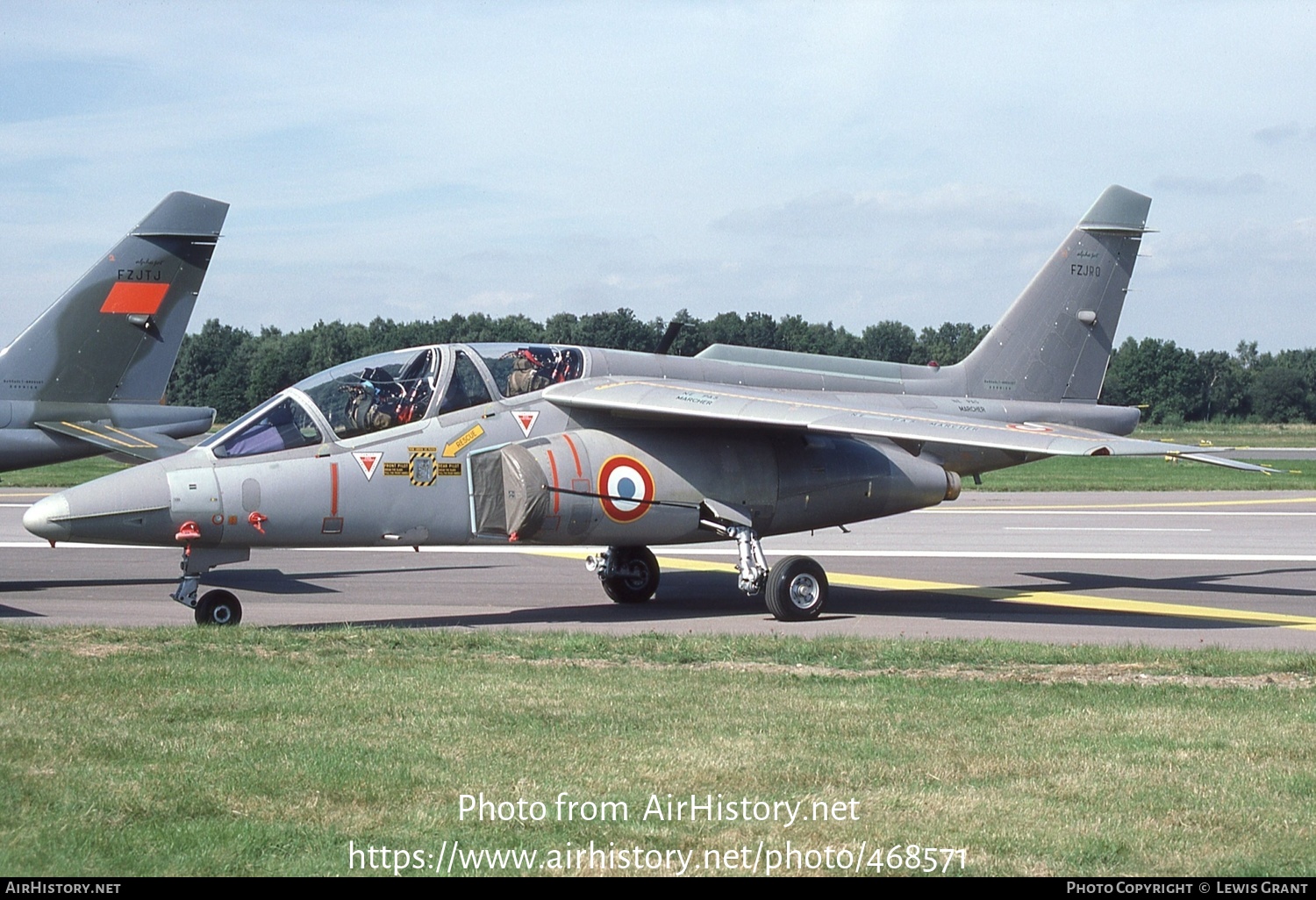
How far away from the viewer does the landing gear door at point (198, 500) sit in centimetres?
1173

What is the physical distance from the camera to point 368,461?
1257cm

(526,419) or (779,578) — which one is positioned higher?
(526,419)

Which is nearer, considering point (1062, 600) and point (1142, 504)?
point (1062, 600)

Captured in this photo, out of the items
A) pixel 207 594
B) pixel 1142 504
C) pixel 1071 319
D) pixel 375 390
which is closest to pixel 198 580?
pixel 207 594

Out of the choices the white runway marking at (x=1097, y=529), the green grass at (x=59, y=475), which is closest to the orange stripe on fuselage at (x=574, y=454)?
the white runway marking at (x=1097, y=529)

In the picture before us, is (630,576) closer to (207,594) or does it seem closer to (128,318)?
(207,594)

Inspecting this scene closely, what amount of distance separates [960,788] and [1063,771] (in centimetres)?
70

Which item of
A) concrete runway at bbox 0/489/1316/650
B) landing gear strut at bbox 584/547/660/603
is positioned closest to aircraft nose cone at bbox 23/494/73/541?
concrete runway at bbox 0/489/1316/650

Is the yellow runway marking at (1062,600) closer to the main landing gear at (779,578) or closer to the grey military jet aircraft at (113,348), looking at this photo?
the main landing gear at (779,578)

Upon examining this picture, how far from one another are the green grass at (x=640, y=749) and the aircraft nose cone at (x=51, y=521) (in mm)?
912

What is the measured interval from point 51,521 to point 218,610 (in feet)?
5.65

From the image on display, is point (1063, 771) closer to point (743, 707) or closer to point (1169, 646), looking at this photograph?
point (743, 707)

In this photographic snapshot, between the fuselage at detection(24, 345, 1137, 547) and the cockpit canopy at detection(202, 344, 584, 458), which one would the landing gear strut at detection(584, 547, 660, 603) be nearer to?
the fuselage at detection(24, 345, 1137, 547)

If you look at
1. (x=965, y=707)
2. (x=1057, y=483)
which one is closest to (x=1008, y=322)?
(x=965, y=707)
